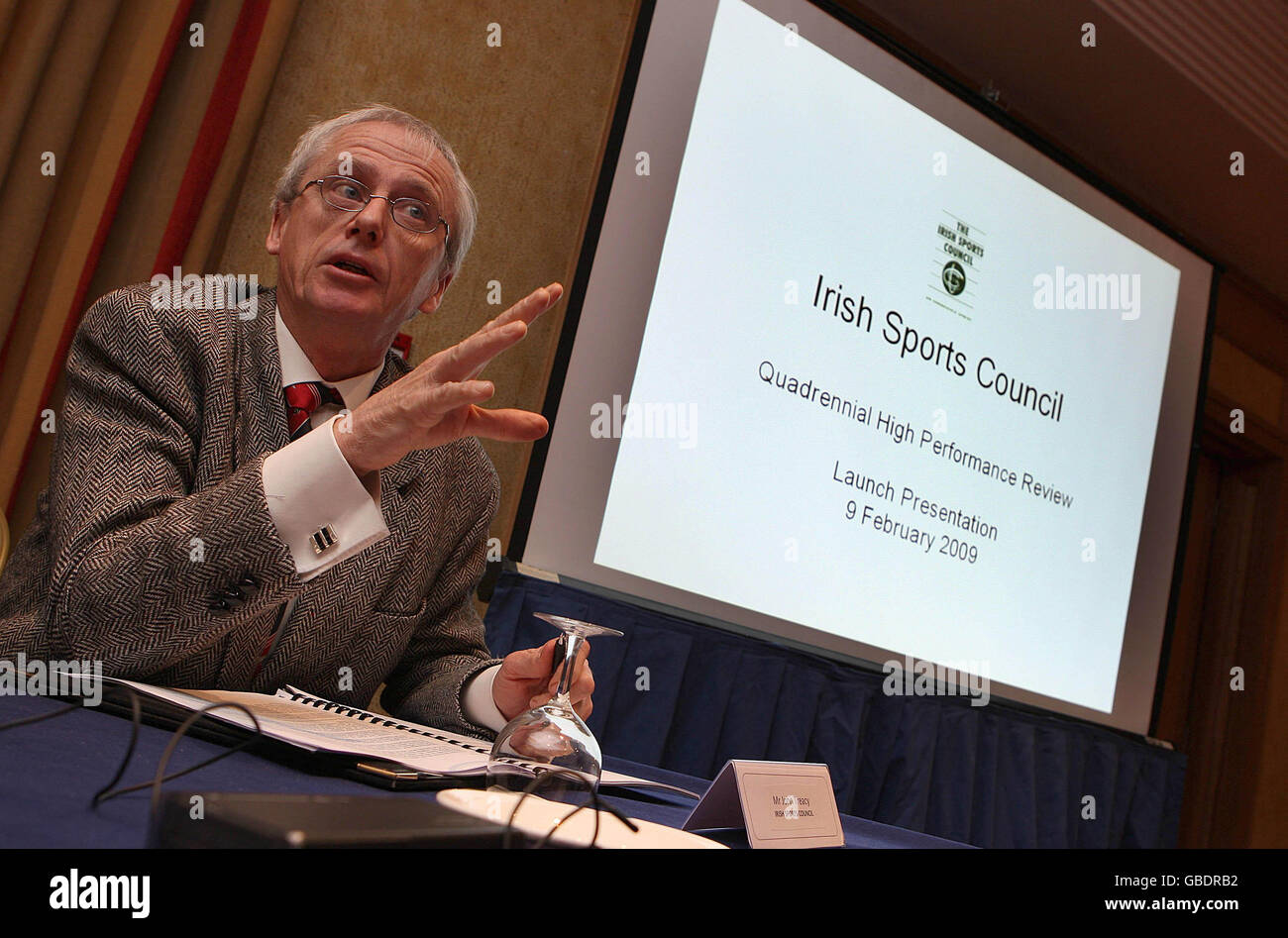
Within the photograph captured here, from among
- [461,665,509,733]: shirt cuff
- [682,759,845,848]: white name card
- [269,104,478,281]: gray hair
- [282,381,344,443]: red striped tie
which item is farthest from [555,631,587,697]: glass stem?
[269,104,478,281]: gray hair

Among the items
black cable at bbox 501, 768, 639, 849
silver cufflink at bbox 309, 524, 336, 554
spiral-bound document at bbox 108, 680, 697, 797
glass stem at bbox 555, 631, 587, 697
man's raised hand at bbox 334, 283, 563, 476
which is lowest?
spiral-bound document at bbox 108, 680, 697, 797

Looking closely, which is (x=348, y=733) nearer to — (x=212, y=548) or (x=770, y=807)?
(x=212, y=548)

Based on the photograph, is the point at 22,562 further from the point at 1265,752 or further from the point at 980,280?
the point at 1265,752

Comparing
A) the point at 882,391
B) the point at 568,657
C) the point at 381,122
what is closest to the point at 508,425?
the point at 568,657

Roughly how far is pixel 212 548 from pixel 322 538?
87 mm

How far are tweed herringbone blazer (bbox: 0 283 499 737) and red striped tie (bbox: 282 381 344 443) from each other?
0.03 metres

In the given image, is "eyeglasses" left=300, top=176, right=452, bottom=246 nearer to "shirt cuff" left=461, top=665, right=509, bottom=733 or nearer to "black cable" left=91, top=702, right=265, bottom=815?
"shirt cuff" left=461, top=665, right=509, bottom=733

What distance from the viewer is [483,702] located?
115 cm

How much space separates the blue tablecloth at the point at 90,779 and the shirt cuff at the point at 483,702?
303 mm

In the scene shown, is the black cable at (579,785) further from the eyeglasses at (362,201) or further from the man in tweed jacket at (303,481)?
the eyeglasses at (362,201)

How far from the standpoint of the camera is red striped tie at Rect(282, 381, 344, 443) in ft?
3.71

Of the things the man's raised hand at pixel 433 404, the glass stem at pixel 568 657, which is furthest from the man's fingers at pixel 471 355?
the glass stem at pixel 568 657
